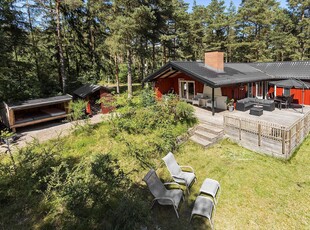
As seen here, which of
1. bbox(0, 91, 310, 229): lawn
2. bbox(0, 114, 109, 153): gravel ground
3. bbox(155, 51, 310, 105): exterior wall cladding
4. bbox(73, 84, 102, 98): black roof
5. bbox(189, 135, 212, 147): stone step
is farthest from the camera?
bbox(155, 51, 310, 105): exterior wall cladding

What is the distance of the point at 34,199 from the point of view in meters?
5.25

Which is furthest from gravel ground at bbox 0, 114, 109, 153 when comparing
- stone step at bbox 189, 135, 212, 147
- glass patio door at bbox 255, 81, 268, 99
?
glass patio door at bbox 255, 81, 268, 99

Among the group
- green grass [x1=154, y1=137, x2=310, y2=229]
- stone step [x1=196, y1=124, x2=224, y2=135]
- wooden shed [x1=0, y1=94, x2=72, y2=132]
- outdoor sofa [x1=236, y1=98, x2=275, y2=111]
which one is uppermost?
wooden shed [x1=0, y1=94, x2=72, y2=132]

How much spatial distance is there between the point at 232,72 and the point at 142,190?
1183 cm

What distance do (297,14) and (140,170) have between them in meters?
35.9

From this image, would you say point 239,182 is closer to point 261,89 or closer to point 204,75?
point 204,75

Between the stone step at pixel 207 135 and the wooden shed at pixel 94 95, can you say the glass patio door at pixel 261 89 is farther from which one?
the wooden shed at pixel 94 95

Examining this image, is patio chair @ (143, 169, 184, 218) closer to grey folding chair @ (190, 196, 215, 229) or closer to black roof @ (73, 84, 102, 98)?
grey folding chair @ (190, 196, 215, 229)

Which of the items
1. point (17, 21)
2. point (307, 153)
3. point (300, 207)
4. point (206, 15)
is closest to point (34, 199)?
point (300, 207)

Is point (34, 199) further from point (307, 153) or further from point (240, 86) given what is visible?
point (240, 86)

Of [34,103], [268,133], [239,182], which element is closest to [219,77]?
[268,133]

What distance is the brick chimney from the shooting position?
13.7 m

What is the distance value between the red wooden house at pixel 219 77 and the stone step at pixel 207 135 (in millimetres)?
3353

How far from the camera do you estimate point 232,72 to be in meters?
14.2
